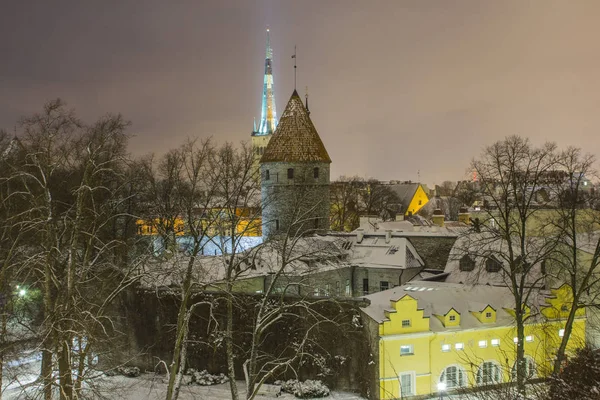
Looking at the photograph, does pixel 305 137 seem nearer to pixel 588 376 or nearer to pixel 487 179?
pixel 487 179

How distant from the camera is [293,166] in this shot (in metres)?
30.5

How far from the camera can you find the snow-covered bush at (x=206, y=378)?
1917 centimetres

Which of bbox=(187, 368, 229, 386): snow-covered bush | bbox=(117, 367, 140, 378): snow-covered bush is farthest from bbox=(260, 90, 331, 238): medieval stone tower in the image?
bbox=(117, 367, 140, 378): snow-covered bush

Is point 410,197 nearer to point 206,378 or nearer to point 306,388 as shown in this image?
point 206,378

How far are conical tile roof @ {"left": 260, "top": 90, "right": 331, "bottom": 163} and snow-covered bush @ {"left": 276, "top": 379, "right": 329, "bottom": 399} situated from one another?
1443 cm

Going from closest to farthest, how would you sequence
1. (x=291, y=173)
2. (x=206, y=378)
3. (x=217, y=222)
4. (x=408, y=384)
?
(x=217, y=222) < (x=408, y=384) < (x=206, y=378) < (x=291, y=173)

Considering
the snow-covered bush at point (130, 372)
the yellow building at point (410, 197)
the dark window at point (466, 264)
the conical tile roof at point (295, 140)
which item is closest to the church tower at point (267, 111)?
the yellow building at point (410, 197)

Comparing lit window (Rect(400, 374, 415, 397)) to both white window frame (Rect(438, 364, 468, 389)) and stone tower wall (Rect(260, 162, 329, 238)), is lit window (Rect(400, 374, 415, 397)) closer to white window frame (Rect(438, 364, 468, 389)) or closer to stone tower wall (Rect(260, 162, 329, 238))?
white window frame (Rect(438, 364, 468, 389))

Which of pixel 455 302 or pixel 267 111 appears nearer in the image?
pixel 455 302

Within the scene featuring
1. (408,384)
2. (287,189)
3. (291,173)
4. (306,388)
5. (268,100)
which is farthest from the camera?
(268,100)

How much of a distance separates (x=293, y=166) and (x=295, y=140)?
148 centimetres

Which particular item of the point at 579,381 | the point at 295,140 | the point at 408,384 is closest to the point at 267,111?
the point at 295,140

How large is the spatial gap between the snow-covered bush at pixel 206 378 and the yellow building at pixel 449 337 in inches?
217

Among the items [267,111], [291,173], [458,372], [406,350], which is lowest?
[458,372]
